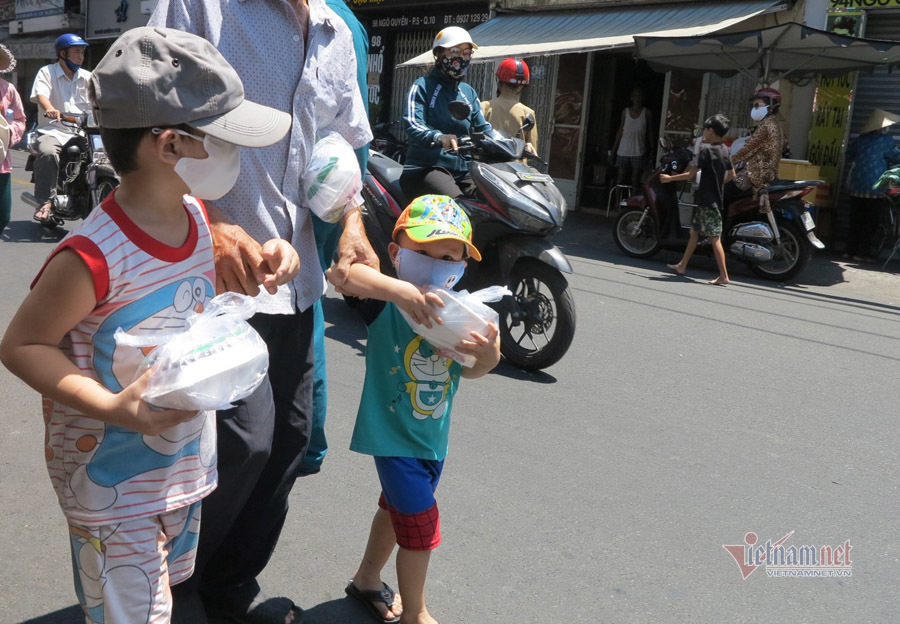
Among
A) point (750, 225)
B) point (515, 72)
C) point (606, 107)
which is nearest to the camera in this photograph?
point (515, 72)

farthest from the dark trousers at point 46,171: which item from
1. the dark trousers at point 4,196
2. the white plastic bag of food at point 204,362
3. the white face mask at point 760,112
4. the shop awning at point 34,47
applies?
the shop awning at point 34,47

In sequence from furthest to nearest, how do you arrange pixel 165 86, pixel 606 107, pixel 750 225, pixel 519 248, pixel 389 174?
pixel 606 107 → pixel 750 225 → pixel 389 174 → pixel 519 248 → pixel 165 86

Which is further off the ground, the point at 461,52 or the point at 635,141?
the point at 461,52

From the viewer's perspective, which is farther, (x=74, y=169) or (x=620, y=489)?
(x=74, y=169)

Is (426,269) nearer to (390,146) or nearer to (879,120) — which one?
(879,120)

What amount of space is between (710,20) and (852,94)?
1942 millimetres

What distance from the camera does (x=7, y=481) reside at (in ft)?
11.8

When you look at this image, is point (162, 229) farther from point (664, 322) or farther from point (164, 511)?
point (664, 322)

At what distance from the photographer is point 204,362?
162cm

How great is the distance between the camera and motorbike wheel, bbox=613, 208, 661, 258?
1015 centimetres

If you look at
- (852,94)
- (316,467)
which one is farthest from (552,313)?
(852,94)

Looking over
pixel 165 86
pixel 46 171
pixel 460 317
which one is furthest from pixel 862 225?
pixel 165 86

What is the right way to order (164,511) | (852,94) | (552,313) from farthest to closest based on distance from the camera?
1. (852,94)
2. (552,313)
3. (164,511)

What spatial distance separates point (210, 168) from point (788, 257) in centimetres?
829
